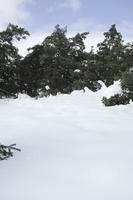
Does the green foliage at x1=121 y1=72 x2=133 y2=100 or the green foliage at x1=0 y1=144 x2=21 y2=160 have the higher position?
the green foliage at x1=121 y1=72 x2=133 y2=100

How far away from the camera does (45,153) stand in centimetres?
466

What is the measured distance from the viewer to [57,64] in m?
23.1

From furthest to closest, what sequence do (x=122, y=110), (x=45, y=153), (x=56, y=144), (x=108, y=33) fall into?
(x=108, y=33) < (x=122, y=110) < (x=56, y=144) < (x=45, y=153)

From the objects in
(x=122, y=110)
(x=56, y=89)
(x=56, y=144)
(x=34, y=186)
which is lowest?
(x=34, y=186)

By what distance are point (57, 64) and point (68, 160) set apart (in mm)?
19133

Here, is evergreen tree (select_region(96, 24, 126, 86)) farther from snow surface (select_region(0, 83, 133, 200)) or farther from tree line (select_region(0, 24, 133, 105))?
snow surface (select_region(0, 83, 133, 200))

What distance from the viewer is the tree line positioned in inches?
773

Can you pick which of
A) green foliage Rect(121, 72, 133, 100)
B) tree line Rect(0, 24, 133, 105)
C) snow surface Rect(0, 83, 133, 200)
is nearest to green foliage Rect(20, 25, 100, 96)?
tree line Rect(0, 24, 133, 105)

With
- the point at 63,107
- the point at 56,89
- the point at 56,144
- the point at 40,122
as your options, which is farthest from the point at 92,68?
the point at 56,144

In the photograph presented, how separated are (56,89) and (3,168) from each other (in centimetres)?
1908

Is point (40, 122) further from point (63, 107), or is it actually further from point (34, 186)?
point (34, 186)

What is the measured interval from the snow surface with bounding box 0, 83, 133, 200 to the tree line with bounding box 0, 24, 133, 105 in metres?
12.6

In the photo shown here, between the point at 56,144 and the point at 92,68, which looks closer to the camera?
the point at 56,144

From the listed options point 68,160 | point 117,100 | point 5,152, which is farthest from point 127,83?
point 5,152
